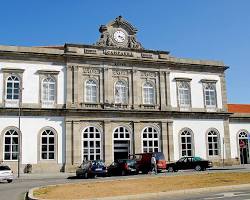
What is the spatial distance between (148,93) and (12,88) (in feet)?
46.7

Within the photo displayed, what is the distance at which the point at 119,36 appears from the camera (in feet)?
136

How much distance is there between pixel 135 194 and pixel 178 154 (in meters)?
26.2

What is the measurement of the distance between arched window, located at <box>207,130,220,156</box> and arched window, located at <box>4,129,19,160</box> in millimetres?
20998

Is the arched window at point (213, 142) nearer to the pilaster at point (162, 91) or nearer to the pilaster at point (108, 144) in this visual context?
the pilaster at point (162, 91)

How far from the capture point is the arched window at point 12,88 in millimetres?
36562

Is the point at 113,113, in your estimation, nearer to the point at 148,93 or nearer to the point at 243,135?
the point at 148,93

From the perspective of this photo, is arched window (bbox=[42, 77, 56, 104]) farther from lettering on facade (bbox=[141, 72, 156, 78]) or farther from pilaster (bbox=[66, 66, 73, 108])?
lettering on facade (bbox=[141, 72, 156, 78])

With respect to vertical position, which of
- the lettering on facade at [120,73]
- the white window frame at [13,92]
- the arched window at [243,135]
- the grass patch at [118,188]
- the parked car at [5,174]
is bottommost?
the grass patch at [118,188]

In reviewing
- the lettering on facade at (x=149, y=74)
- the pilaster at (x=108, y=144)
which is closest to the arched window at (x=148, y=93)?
the lettering on facade at (x=149, y=74)

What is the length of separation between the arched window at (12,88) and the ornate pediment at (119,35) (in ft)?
31.0

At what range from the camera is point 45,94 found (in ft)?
123

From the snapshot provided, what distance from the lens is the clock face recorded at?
41406mm

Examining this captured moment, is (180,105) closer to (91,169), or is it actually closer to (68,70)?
(68,70)

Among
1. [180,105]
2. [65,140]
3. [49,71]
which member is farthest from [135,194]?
[180,105]
